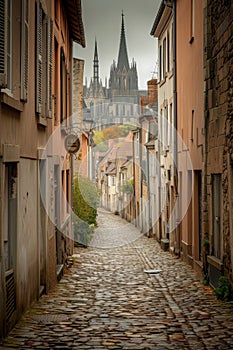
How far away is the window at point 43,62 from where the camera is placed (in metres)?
11.6

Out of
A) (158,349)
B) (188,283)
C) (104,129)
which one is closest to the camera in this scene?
(158,349)

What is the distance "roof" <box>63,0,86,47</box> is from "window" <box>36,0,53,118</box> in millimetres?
4249

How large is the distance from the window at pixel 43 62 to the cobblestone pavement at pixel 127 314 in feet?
11.8

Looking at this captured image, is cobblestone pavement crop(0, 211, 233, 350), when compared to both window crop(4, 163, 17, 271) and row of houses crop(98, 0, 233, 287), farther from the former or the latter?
window crop(4, 163, 17, 271)

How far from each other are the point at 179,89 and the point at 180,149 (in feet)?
6.45

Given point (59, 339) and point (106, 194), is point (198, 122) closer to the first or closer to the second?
point (59, 339)

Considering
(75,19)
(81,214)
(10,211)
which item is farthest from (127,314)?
(81,214)

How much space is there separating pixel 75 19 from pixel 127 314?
11198mm

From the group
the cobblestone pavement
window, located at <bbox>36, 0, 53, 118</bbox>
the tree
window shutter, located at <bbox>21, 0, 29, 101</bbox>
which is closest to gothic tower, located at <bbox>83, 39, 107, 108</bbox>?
the tree

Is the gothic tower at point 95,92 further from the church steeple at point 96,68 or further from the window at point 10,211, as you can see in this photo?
the window at point 10,211

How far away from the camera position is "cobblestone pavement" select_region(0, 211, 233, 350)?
8727 mm

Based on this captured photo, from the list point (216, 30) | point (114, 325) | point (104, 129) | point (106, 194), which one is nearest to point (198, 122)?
point (216, 30)

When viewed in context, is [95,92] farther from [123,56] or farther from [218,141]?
Result: [218,141]

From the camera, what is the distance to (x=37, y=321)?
10016mm
